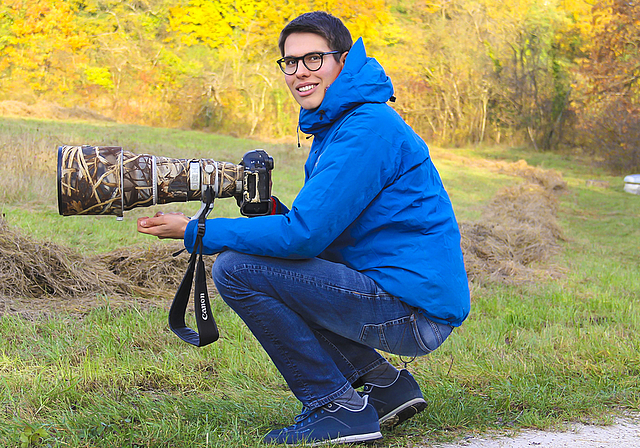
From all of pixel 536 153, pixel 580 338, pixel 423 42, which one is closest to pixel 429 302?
pixel 580 338

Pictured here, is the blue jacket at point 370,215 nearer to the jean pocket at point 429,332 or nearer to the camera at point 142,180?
the jean pocket at point 429,332

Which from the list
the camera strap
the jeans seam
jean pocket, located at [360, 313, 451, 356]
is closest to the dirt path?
jean pocket, located at [360, 313, 451, 356]

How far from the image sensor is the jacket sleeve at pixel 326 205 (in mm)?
2260

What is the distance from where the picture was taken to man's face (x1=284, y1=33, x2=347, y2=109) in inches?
101

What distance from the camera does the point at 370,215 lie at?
7.92 feet

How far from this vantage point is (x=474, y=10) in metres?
24.7

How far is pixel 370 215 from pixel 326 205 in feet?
0.76

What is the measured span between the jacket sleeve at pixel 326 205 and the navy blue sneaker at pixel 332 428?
2.12ft

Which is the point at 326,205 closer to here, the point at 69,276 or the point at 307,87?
the point at 307,87

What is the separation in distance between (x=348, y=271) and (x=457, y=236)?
45 centimetres

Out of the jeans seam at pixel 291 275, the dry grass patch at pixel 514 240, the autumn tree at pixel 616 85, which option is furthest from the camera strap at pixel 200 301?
the autumn tree at pixel 616 85

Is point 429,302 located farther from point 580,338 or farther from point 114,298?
point 114,298

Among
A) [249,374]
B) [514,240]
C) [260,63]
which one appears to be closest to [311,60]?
[249,374]

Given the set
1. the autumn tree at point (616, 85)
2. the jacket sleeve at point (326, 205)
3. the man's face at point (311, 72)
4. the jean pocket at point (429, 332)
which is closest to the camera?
the jacket sleeve at point (326, 205)
